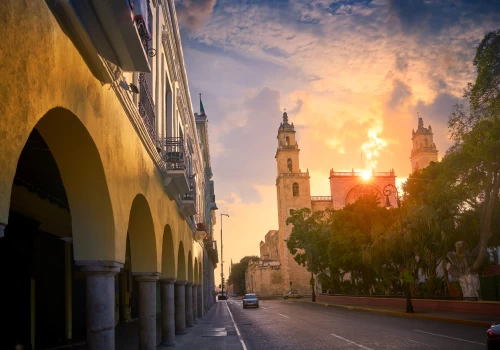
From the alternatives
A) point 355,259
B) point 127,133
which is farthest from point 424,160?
point 127,133

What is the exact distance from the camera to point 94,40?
6.39 meters

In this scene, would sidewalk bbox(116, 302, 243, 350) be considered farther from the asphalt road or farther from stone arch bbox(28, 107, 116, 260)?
stone arch bbox(28, 107, 116, 260)

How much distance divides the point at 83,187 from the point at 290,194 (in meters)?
80.9

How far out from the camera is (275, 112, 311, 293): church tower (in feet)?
284

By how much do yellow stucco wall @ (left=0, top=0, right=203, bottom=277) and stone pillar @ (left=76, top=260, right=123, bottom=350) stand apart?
0.17 metres

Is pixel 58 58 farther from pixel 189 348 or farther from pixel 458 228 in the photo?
pixel 458 228

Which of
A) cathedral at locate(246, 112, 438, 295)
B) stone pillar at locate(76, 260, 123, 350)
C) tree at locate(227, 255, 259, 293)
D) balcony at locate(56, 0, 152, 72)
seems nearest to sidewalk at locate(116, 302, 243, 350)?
stone pillar at locate(76, 260, 123, 350)

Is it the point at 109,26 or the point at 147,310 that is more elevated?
the point at 109,26

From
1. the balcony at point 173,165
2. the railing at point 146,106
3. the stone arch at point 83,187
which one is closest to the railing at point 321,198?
the balcony at point 173,165

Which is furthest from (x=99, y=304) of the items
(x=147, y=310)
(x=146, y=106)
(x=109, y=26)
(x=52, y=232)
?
(x=52, y=232)

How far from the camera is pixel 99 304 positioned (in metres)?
7.46

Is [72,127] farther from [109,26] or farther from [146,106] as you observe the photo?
[146,106]

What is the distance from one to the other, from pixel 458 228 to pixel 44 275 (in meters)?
23.4

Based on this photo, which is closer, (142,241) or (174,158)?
(142,241)
